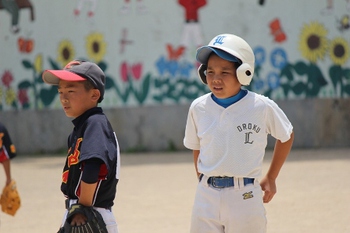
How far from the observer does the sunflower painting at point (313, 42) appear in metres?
14.3

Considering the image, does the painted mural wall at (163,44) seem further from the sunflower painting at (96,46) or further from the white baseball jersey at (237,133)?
the white baseball jersey at (237,133)

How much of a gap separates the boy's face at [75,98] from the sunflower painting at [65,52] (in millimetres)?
10890

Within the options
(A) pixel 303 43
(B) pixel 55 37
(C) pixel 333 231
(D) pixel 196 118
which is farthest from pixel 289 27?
(D) pixel 196 118

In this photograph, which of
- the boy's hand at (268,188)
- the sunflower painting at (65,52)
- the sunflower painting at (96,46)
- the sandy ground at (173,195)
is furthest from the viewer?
the sunflower painting at (65,52)

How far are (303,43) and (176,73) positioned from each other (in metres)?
2.36

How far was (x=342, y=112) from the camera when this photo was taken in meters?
14.3

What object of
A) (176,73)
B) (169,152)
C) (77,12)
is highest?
(77,12)

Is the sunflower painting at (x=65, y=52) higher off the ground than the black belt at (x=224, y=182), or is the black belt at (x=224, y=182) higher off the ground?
the black belt at (x=224, y=182)

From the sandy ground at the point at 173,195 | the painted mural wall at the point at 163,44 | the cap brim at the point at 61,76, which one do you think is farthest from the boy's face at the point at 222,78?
the painted mural wall at the point at 163,44

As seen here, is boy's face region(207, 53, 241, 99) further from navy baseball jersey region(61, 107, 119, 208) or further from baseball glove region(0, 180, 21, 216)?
baseball glove region(0, 180, 21, 216)

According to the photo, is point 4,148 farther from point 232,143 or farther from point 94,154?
point 94,154

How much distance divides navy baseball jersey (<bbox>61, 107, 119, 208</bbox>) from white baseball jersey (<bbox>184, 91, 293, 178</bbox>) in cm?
57

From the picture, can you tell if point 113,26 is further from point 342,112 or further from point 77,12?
point 342,112

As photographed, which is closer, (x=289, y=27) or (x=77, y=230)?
(x=77, y=230)
